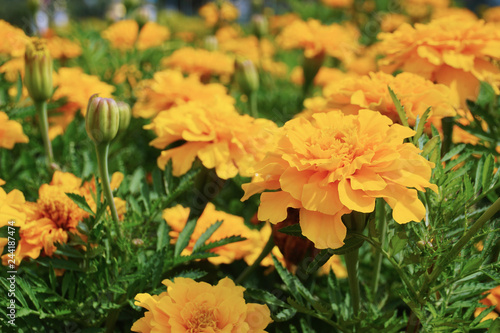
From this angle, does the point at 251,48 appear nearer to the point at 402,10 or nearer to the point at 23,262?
the point at 402,10

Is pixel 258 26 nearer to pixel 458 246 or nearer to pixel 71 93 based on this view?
pixel 71 93

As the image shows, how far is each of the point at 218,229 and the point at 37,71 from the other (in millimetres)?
388

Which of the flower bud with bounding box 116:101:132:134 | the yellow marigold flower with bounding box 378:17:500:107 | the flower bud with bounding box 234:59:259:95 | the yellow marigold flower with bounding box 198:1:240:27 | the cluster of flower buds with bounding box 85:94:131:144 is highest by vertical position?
the yellow marigold flower with bounding box 378:17:500:107

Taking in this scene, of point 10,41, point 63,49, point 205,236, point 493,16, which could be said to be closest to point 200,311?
point 205,236

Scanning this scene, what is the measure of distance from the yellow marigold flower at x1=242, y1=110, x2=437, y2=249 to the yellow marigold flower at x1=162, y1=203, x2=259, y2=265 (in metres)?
0.22

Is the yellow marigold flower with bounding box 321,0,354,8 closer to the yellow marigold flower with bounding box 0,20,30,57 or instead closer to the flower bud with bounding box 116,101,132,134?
the yellow marigold flower with bounding box 0,20,30,57

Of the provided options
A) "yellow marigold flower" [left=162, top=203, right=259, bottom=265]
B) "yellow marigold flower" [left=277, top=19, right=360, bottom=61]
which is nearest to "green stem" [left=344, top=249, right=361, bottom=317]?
"yellow marigold flower" [left=162, top=203, right=259, bottom=265]

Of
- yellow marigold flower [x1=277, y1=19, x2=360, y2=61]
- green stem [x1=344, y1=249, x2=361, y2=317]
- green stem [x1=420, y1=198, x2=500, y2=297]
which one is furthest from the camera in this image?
yellow marigold flower [x1=277, y1=19, x2=360, y2=61]

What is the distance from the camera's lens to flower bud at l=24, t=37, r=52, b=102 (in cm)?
78

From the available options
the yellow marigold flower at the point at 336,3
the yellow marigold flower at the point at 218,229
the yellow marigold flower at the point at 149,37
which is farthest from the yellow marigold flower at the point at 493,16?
the yellow marigold flower at the point at 218,229

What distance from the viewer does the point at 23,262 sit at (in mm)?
703

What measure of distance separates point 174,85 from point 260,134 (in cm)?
31

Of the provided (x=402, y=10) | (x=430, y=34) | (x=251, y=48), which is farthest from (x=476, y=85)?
(x=402, y=10)

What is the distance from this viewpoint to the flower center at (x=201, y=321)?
55 centimetres
